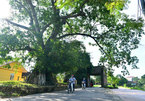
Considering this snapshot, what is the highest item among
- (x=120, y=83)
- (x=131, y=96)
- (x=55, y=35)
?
(x=55, y=35)

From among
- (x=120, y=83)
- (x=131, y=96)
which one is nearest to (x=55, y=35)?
(x=131, y=96)

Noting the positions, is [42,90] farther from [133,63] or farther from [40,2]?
[40,2]

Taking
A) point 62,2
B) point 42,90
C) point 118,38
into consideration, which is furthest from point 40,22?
point 62,2

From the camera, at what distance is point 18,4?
18.4 metres

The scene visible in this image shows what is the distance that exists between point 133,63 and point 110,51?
304cm

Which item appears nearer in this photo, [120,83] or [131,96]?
[131,96]

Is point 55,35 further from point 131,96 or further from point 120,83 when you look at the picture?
point 120,83

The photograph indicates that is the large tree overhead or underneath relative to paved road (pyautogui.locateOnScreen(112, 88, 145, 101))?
overhead

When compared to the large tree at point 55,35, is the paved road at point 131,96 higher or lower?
lower

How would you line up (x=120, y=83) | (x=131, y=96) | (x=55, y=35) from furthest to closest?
(x=120, y=83) < (x=55, y=35) < (x=131, y=96)

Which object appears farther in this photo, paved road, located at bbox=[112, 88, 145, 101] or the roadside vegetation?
the roadside vegetation

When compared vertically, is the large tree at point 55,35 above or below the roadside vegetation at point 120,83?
above

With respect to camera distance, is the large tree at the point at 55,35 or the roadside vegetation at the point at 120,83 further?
the roadside vegetation at the point at 120,83

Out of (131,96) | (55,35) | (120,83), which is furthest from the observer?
(120,83)
